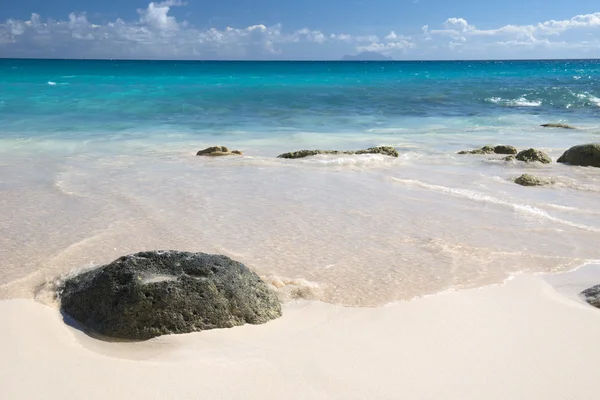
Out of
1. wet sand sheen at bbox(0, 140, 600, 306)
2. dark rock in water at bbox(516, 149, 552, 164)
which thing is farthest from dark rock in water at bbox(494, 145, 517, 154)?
wet sand sheen at bbox(0, 140, 600, 306)

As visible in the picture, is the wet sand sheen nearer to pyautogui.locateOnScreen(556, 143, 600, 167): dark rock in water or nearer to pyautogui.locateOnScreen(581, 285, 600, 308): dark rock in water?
pyautogui.locateOnScreen(581, 285, 600, 308): dark rock in water

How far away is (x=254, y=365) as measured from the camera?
3.39 metres

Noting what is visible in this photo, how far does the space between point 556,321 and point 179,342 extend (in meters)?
2.54

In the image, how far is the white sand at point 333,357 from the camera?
10.3 feet

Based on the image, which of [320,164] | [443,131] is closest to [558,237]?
[320,164]

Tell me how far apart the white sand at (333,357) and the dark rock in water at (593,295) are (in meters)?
0.09

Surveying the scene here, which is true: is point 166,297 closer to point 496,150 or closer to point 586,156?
point 586,156

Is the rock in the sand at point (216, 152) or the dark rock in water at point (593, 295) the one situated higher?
the dark rock in water at point (593, 295)

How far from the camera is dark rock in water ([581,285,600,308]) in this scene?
436 cm

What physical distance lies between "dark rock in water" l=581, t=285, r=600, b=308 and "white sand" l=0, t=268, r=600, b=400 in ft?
0.29

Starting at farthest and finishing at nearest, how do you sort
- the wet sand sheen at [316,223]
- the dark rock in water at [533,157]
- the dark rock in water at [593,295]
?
the dark rock in water at [533,157] < the wet sand sheen at [316,223] < the dark rock in water at [593,295]

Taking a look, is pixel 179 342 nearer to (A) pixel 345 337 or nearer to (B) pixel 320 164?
(A) pixel 345 337

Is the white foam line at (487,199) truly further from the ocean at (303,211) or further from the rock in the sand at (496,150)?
the rock in the sand at (496,150)

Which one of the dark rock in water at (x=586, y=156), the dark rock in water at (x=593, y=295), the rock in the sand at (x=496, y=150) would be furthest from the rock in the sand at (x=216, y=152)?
the dark rock in water at (x=593, y=295)
